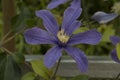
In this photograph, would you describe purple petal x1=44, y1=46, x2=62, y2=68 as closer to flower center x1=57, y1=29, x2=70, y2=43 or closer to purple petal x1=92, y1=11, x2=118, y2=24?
flower center x1=57, y1=29, x2=70, y2=43

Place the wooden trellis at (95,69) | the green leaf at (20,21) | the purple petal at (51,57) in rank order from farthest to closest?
1. the wooden trellis at (95,69)
2. the green leaf at (20,21)
3. the purple petal at (51,57)

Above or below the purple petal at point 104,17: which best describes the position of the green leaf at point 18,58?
below

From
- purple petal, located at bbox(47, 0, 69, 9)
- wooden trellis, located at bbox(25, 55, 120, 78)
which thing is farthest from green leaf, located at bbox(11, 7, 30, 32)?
wooden trellis, located at bbox(25, 55, 120, 78)

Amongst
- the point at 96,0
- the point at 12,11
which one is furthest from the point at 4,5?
the point at 96,0

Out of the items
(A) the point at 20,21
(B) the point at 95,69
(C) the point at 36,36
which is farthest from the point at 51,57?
(B) the point at 95,69

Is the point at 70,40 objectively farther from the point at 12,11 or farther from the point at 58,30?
the point at 12,11

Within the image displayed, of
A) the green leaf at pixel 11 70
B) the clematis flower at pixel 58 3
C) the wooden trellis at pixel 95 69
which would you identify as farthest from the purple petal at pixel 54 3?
the wooden trellis at pixel 95 69

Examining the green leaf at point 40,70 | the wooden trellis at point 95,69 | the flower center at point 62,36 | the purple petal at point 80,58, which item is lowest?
the wooden trellis at point 95,69

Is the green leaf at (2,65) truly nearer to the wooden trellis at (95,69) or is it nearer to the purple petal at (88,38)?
the purple petal at (88,38)
